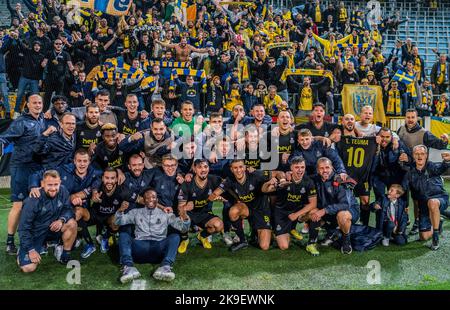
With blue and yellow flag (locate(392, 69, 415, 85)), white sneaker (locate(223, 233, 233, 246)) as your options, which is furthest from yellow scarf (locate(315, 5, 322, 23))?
white sneaker (locate(223, 233, 233, 246))

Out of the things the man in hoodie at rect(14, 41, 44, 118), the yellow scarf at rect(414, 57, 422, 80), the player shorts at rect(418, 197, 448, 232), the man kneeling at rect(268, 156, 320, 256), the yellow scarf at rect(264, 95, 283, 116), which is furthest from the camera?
the yellow scarf at rect(414, 57, 422, 80)

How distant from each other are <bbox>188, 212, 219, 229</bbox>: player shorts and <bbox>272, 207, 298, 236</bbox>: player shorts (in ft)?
2.62

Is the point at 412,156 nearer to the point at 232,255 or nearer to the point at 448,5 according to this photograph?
the point at 232,255

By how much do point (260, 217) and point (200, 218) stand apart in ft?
2.52

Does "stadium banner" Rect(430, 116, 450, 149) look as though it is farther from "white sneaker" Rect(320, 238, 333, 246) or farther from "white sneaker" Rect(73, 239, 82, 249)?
"white sneaker" Rect(73, 239, 82, 249)

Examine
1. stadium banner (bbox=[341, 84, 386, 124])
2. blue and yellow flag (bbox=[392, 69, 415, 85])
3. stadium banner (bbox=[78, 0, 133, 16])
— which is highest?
stadium banner (bbox=[78, 0, 133, 16])

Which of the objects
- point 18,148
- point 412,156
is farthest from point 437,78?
point 18,148

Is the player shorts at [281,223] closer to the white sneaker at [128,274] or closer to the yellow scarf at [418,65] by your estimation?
the white sneaker at [128,274]

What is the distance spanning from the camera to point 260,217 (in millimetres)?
5672

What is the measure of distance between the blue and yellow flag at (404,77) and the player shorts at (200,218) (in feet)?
28.9

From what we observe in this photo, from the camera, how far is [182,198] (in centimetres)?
541

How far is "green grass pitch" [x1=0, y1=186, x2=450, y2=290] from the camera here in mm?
4359

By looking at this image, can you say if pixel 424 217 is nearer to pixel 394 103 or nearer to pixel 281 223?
pixel 281 223
